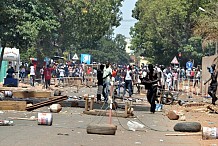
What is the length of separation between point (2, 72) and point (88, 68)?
8.24 metres

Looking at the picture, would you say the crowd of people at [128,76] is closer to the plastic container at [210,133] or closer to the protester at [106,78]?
the protester at [106,78]

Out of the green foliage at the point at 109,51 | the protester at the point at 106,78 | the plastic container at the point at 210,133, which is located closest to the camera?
the plastic container at the point at 210,133

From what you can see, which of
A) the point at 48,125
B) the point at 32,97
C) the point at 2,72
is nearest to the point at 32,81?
the point at 2,72

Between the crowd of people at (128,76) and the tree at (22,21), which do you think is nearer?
the crowd of people at (128,76)


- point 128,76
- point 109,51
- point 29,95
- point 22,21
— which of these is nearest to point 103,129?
point 29,95

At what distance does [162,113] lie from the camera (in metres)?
23.2

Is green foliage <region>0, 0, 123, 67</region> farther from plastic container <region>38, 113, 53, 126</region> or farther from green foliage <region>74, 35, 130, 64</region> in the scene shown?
green foliage <region>74, 35, 130, 64</region>

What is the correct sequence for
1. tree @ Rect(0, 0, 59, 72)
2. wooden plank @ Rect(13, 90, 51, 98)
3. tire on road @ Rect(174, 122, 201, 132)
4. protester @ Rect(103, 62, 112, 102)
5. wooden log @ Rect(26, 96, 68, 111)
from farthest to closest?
tree @ Rect(0, 0, 59, 72) < protester @ Rect(103, 62, 112, 102) < wooden plank @ Rect(13, 90, 51, 98) < wooden log @ Rect(26, 96, 68, 111) < tire on road @ Rect(174, 122, 201, 132)

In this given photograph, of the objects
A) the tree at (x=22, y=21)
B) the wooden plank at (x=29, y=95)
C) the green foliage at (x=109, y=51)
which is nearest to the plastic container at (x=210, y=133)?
the wooden plank at (x=29, y=95)

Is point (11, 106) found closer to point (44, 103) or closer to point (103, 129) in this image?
point (44, 103)

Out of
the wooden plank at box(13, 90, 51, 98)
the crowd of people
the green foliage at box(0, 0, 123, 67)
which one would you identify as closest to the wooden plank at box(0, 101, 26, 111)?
the crowd of people

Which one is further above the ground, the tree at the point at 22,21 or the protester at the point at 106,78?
the tree at the point at 22,21

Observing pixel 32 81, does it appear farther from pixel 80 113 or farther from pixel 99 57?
pixel 99 57

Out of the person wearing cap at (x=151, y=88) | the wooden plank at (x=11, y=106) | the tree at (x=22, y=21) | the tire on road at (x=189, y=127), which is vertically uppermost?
the tree at (x=22, y=21)
